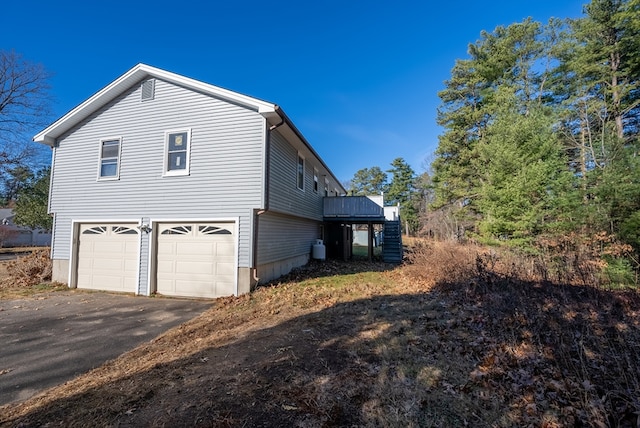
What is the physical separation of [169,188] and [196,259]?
247 centimetres

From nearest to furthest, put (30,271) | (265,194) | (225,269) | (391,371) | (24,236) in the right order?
(391,371) < (265,194) < (225,269) < (30,271) < (24,236)

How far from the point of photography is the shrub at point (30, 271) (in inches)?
400

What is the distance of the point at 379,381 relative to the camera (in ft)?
10.5

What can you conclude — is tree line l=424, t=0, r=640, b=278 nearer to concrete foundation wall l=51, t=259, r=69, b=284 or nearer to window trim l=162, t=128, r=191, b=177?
window trim l=162, t=128, r=191, b=177

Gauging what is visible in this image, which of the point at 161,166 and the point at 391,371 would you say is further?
the point at 161,166

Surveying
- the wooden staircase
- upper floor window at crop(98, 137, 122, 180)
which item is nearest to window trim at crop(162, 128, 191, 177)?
upper floor window at crop(98, 137, 122, 180)

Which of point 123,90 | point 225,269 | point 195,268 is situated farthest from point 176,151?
point 225,269

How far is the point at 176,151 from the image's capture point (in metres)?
9.04

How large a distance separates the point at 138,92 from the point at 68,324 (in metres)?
7.59

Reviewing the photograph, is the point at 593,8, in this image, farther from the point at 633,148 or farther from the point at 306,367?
the point at 306,367

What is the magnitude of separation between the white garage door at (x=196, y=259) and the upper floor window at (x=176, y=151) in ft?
6.04

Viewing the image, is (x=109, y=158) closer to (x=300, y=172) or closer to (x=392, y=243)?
(x=300, y=172)

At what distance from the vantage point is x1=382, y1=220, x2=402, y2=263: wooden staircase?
15770 mm

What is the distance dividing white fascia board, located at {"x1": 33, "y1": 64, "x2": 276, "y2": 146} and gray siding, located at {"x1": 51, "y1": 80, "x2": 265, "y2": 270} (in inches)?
8.0
